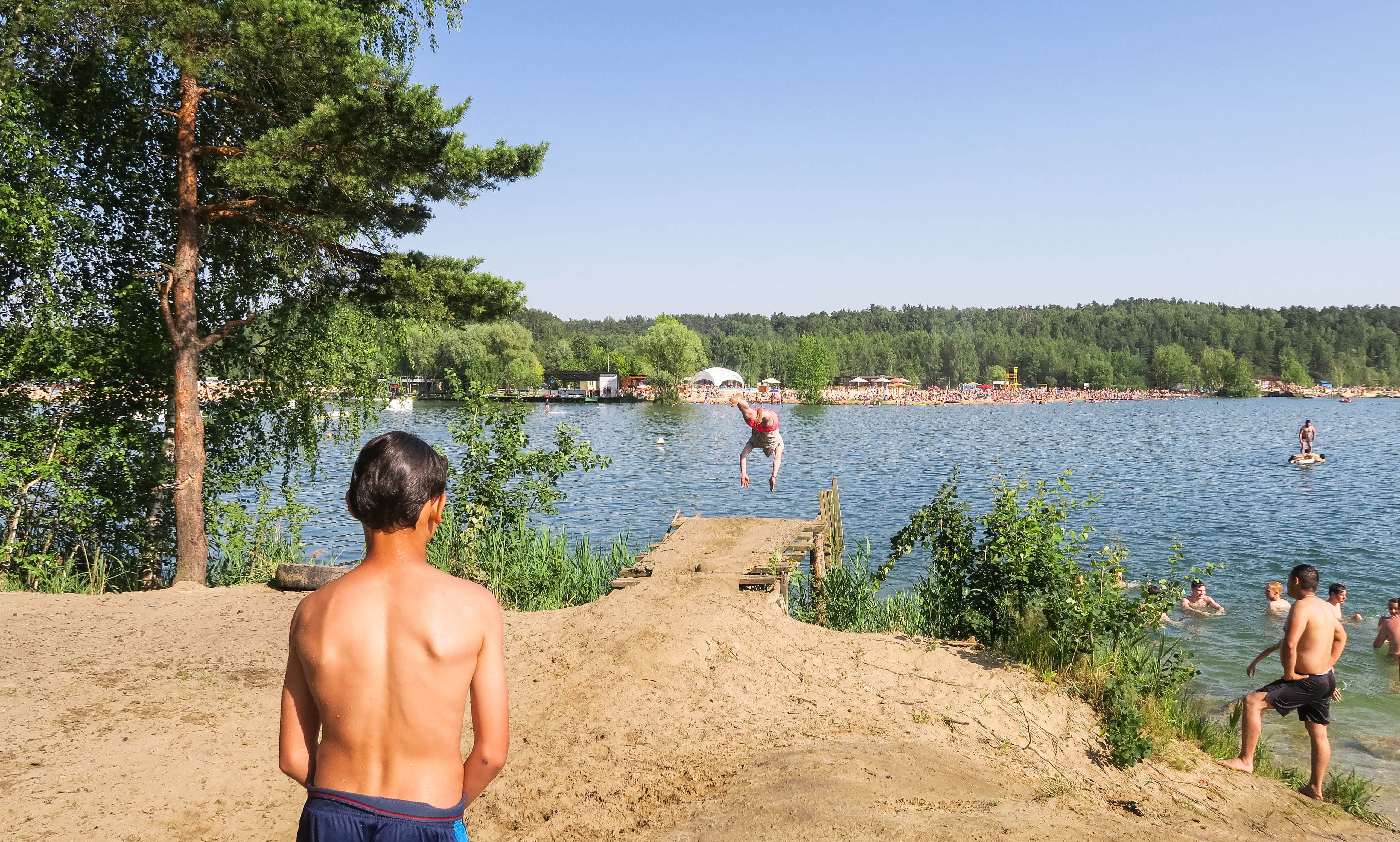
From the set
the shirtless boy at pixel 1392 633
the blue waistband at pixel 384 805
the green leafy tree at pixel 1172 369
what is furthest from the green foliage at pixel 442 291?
the green leafy tree at pixel 1172 369

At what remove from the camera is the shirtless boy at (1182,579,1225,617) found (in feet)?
49.4

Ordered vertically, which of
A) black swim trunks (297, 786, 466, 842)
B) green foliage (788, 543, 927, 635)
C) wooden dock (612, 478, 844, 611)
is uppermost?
black swim trunks (297, 786, 466, 842)

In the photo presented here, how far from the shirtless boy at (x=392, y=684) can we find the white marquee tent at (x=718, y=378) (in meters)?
116

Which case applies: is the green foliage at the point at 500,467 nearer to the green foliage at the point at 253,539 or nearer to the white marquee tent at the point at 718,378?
the green foliage at the point at 253,539

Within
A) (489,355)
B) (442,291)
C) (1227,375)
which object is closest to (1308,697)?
(442,291)

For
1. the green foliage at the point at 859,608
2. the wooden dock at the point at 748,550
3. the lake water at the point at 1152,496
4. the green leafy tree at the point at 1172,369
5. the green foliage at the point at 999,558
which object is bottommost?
the lake water at the point at 1152,496

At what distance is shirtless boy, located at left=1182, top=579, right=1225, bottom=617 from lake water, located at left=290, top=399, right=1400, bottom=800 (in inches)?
13.0

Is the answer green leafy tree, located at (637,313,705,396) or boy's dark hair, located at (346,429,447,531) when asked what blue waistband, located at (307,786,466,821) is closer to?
boy's dark hair, located at (346,429,447,531)

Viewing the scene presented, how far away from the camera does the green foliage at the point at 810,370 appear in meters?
121

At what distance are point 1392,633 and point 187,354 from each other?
58.5 feet

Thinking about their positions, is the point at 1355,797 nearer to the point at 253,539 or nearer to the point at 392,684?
the point at 392,684

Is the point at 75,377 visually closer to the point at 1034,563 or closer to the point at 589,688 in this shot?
the point at 589,688

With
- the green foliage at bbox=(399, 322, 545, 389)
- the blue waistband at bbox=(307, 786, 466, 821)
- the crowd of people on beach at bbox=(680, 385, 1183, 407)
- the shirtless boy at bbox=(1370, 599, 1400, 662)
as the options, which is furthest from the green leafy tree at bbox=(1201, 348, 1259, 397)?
the blue waistband at bbox=(307, 786, 466, 821)

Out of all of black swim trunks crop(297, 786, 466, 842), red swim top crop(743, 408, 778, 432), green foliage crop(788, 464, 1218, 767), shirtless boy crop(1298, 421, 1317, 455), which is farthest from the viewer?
shirtless boy crop(1298, 421, 1317, 455)
